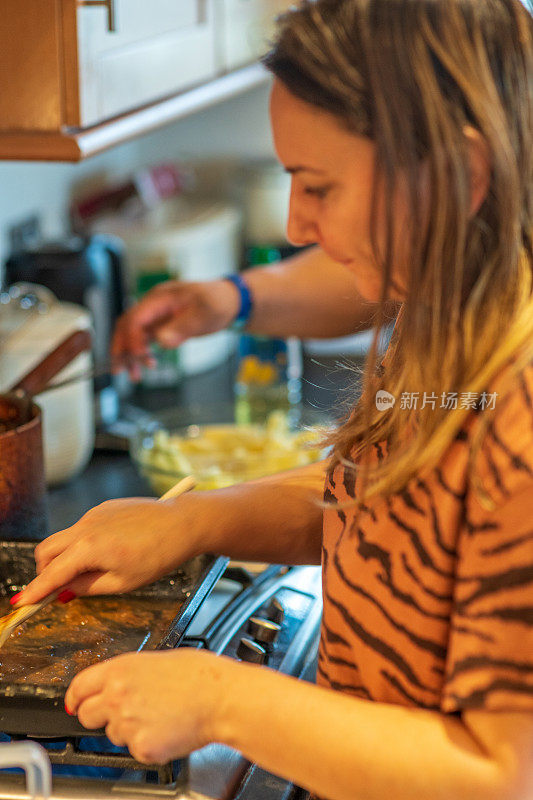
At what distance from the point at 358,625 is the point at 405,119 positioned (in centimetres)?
36

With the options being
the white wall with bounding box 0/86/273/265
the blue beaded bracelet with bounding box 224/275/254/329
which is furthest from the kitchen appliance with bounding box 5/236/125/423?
the white wall with bounding box 0/86/273/265

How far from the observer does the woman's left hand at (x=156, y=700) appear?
692 millimetres

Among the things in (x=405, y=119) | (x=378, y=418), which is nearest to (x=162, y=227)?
(x=378, y=418)

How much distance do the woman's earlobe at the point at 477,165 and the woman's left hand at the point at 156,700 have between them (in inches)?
14.2

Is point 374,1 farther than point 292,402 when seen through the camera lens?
No

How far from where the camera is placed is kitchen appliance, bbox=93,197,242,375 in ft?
6.82

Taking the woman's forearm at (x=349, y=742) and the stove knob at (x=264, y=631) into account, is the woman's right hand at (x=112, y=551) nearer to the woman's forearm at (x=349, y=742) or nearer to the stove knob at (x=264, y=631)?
the stove knob at (x=264, y=631)

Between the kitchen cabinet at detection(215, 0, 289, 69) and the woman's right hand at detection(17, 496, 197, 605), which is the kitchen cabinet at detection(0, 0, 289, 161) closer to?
the kitchen cabinet at detection(215, 0, 289, 69)

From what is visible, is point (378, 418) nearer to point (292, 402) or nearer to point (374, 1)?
point (374, 1)

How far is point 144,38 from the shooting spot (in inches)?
51.8

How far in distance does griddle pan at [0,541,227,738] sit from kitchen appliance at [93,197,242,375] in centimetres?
100

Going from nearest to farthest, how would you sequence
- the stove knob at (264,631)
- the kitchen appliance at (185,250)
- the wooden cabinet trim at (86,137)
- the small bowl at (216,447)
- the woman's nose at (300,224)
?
the woman's nose at (300,224)
the stove knob at (264,631)
the wooden cabinet trim at (86,137)
the small bowl at (216,447)
the kitchen appliance at (185,250)

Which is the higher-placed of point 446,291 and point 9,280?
point 446,291

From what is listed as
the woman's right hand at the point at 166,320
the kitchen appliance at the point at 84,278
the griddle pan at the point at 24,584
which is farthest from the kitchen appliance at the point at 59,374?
the griddle pan at the point at 24,584
